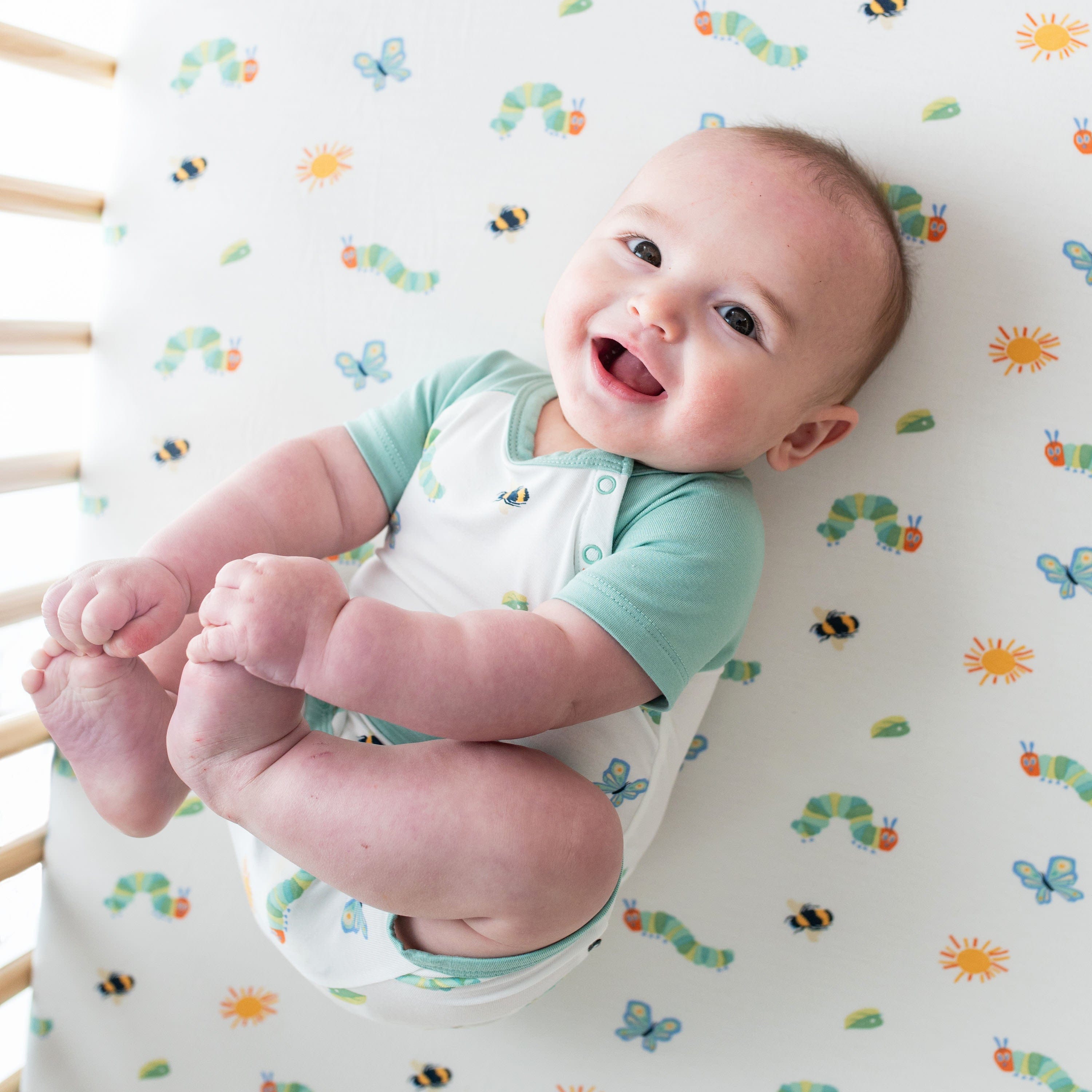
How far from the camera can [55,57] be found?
935mm

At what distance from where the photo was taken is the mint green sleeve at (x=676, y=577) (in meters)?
0.71

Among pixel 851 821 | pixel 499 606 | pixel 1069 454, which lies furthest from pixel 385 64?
pixel 851 821

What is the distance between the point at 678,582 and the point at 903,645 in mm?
383

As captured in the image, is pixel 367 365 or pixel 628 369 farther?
pixel 367 365

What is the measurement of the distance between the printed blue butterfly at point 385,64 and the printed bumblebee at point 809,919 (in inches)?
43.8

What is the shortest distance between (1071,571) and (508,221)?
2.48 feet

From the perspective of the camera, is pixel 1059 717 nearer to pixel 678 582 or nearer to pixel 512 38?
pixel 678 582

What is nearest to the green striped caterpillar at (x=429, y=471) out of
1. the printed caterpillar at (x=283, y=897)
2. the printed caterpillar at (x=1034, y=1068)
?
the printed caterpillar at (x=283, y=897)

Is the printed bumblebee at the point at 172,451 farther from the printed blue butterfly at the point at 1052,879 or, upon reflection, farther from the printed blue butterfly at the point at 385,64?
the printed blue butterfly at the point at 1052,879

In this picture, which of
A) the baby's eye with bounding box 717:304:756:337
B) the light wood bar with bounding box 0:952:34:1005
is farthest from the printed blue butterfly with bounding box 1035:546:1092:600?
the light wood bar with bounding box 0:952:34:1005

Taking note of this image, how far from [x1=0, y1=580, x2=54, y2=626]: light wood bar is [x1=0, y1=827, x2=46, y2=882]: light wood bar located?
12.6 inches

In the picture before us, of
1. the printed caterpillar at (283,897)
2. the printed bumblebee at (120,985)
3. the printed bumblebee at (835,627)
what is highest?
the printed bumblebee at (835,627)

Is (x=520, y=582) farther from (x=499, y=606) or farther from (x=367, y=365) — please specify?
(x=367, y=365)

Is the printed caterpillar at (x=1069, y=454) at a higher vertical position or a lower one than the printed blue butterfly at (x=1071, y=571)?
higher
